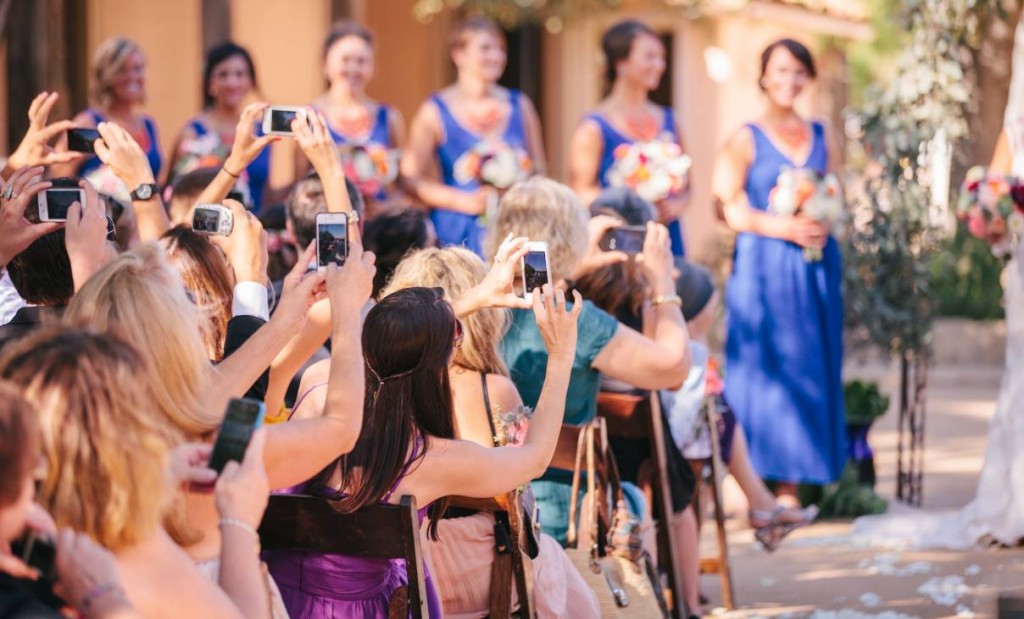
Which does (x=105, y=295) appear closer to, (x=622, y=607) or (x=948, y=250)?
(x=622, y=607)

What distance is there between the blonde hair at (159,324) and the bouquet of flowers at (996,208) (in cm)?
467

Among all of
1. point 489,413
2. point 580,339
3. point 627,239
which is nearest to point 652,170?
point 627,239

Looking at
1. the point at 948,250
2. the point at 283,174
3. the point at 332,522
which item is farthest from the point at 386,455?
the point at 948,250

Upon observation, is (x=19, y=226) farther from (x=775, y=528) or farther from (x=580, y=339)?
(x=775, y=528)

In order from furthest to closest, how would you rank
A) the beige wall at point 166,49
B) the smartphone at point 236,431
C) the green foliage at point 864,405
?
the beige wall at point 166,49, the green foliage at point 864,405, the smartphone at point 236,431

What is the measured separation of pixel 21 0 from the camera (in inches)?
368

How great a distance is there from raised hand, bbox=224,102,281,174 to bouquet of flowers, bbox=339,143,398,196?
2.76m

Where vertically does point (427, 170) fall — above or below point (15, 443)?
above

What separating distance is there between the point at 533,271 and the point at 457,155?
4.09 meters

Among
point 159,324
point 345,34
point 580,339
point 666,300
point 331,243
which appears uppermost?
point 345,34

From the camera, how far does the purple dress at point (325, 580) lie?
136 inches

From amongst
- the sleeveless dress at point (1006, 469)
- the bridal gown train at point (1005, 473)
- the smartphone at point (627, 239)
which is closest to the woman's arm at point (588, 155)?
the sleeveless dress at point (1006, 469)

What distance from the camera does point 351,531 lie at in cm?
335

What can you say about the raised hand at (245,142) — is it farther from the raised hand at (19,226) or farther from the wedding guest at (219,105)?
the wedding guest at (219,105)
